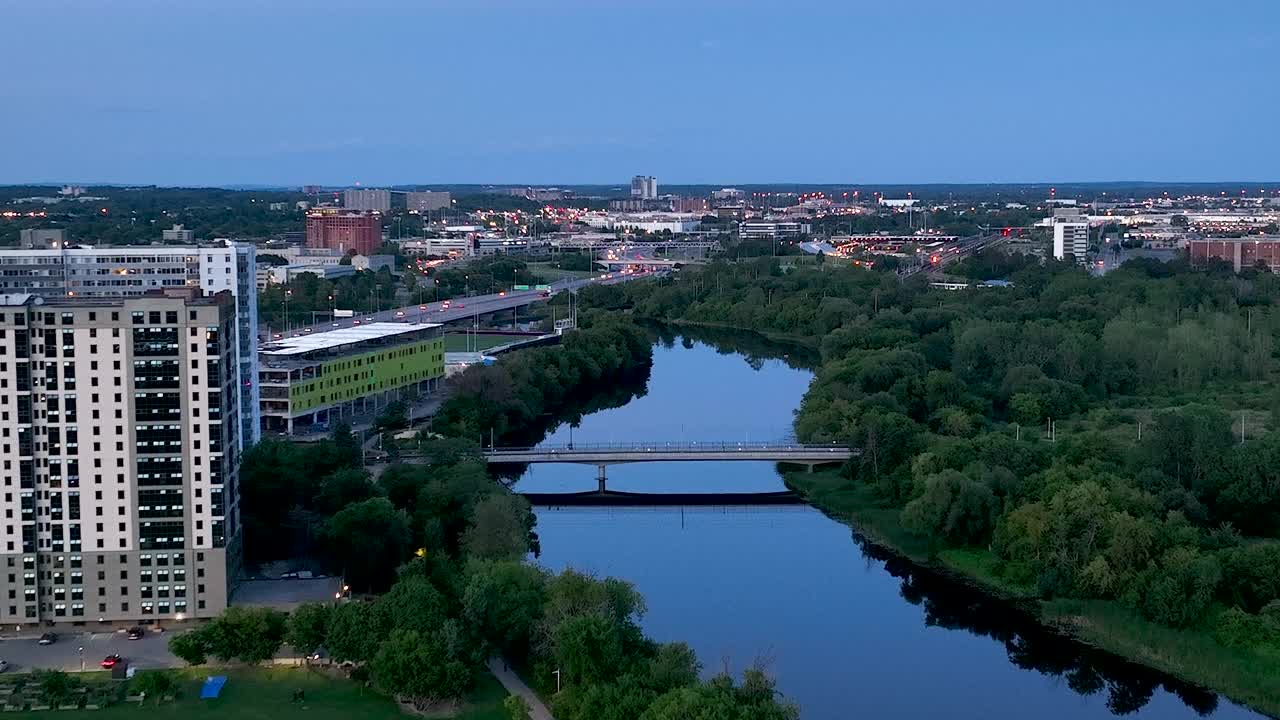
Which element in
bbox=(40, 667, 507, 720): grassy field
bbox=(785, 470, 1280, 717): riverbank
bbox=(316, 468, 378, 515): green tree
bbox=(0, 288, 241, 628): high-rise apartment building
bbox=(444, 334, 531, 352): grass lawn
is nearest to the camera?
bbox=(40, 667, 507, 720): grassy field

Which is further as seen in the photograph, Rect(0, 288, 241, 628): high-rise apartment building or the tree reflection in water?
Rect(0, 288, 241, 628): high-rise apartment building

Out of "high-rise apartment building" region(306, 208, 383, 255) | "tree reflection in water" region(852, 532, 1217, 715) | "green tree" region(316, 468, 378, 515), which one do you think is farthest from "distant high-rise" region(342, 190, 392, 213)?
"tree reflection in water" region(852, 532, 1217, 715)

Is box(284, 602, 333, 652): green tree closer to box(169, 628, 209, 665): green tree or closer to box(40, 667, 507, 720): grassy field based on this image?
box(40, 667, 507, 720): grassy field

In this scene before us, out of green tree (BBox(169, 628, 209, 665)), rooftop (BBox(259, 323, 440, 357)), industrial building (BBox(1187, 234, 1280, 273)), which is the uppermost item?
industrial building (BBox(1187, 234, 1280, 273))

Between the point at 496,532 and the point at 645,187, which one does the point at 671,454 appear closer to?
the point at 496,532

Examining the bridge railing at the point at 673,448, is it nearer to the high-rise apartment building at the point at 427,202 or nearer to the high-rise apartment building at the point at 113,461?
the high-rise apartment building at the point at 113,461

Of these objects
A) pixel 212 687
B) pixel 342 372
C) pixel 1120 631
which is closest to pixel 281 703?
pixel 212 687

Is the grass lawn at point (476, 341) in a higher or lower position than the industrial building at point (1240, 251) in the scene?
lower

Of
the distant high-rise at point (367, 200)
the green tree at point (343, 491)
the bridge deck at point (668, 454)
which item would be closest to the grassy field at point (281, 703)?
the green tree at point (343, 491)
